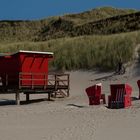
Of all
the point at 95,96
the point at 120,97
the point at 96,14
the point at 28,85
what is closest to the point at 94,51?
the point at 28,85

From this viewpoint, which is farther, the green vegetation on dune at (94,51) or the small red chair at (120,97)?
the green vegetation on dune at (94,51)

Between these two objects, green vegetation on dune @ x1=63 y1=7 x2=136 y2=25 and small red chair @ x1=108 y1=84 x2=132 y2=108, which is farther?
green vegetation on dune @ x1=63 y1=7 x2=136 y2=25

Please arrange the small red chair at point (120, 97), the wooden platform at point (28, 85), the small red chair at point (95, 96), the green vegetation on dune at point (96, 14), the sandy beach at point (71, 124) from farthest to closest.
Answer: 1. the green vegetation on dune at point (96, 14)
2. the wooden platform at point (28, 85)
3. the small red chair at point (95, 96)
4. the small red chair at point (120, 97)
5. the sandy beach at point (71, 124)

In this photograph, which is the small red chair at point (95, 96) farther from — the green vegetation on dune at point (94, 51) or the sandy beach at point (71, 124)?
the green vegetation on dune at point (94, 51)

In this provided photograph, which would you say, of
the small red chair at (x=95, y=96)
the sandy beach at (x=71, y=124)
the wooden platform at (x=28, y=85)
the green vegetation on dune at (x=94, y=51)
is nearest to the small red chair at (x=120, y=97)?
the sandy beach at (x=71, y=124)

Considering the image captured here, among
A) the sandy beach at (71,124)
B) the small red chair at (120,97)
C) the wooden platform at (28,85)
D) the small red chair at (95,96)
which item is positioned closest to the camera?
the sandy beach at (71,124)

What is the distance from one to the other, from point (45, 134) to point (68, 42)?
117ft

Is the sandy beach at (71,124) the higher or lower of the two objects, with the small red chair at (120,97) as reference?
lower

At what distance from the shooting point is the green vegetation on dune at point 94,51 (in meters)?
44.6

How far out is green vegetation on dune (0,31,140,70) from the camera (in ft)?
146

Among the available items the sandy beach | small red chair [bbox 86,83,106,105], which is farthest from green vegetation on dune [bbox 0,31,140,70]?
the sandy beach

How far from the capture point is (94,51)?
47500mm

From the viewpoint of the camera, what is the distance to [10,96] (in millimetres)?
37938

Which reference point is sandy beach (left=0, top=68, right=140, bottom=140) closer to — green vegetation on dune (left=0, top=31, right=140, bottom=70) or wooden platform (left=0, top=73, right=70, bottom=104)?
wooden platform (left=0, top=73, right=70, bottom=104)
